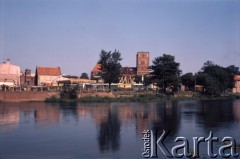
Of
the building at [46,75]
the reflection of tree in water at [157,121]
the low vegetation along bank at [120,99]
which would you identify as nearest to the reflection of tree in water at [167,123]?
the reflection of tree in water at [157,121]

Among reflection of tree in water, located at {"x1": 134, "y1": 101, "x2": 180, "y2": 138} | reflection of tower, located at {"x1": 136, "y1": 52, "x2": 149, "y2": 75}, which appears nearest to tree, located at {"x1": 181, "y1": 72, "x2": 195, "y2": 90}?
reflection of tower, located at {"x1": 136, "y1": 52, "x2": 149, "y2": 75}

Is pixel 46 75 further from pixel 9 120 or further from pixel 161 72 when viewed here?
pixel 9 120

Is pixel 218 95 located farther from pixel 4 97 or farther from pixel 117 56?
pixel 4 97

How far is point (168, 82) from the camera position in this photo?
268 ft

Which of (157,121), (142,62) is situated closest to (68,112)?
(157,121)

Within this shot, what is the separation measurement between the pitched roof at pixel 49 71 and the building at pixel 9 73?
971 centimetres

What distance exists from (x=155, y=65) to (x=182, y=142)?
6386 cm

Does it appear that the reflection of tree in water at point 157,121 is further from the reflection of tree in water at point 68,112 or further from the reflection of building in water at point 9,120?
the reflection of building in water at point 9,120

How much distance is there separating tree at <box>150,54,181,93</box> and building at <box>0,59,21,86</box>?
117ft

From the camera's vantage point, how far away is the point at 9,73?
3590 inches

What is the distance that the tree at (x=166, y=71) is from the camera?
80.9 metres

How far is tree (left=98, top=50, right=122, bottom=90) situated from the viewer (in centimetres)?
7775

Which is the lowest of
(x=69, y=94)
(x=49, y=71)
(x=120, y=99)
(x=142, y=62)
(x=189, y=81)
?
(x=120, y=99)

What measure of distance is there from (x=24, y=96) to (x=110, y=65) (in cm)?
2016
